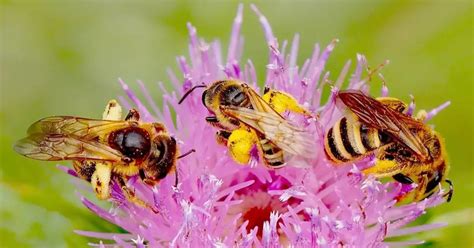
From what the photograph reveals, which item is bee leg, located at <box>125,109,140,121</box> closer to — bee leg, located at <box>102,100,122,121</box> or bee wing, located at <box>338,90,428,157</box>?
bee leg, located at <box>102,100,122,121</box>

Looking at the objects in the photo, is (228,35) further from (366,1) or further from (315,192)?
(315,192)

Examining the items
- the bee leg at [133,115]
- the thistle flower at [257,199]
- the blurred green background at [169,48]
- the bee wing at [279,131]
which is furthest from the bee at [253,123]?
the blurred green background at [169,48]

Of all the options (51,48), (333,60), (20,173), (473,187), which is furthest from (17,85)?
(473,187)

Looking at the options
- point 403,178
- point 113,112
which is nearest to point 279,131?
point 403,178

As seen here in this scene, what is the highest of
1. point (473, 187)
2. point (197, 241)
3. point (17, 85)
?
point (17, 85)

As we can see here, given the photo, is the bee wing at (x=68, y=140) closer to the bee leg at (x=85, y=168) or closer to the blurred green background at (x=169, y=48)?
the bee leg at (x=85, y=168)

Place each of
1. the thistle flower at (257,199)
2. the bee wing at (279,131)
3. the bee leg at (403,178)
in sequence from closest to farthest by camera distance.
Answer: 1. the bee wing at (279,131)
2. the thistle flower at (257,199)
3. the bee leg at (403,178)
